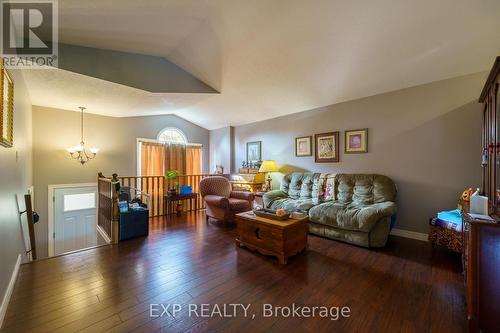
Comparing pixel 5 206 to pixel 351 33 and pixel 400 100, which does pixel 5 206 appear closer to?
pixel 351 33

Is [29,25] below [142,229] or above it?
above

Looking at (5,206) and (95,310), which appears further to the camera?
(5,206)

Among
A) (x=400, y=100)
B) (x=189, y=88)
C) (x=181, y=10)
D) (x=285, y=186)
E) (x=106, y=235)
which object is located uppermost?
(x=181, y=10)

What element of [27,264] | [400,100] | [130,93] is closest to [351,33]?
[400,100]

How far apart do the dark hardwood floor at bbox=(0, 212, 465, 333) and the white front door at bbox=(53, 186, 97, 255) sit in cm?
252

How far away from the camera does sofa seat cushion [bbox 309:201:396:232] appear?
9.40 ft

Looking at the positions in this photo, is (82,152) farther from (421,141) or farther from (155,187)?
(421,141)

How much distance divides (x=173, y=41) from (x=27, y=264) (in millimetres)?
→ 3399

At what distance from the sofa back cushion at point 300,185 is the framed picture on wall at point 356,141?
31.0 inches

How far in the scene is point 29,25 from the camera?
2.29 metres

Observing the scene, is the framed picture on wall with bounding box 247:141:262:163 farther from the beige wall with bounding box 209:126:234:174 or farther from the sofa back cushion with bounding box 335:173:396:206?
the sofa back cushion with bounding box 335:173:396:206

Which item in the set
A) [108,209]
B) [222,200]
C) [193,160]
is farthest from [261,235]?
[193,160]

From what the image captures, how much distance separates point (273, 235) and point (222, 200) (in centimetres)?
168


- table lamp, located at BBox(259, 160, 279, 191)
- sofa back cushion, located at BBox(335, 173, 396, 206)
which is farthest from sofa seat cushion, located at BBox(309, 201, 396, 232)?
table lamp, located at BBox(259, 160, 279, 191)
